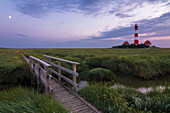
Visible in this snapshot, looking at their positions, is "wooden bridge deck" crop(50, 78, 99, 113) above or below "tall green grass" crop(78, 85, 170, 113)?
below

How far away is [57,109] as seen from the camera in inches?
141

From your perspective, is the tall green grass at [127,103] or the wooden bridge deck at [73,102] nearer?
the tall green grass at [127,103]

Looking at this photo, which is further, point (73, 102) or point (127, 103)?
point (73, 102)

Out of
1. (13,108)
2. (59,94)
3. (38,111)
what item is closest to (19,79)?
(59,94)

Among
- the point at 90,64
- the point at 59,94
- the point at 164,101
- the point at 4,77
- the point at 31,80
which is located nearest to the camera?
the point at 164,101

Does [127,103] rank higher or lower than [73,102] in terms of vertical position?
higher

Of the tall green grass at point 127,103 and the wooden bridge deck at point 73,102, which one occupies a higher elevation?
the tall green grass at point 127,103

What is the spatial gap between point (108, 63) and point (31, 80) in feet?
31.9

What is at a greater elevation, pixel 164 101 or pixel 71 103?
pixel 164 101

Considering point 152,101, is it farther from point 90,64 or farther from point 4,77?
point 90,64

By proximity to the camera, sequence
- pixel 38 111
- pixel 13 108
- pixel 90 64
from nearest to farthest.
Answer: pixel 38 111
pixel 13 108
pixel 90 64

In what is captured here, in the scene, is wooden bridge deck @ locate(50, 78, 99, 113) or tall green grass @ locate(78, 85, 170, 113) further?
wooden bridge deck @ locate(50, 78, 99, 113)

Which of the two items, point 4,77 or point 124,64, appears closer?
point 4,77

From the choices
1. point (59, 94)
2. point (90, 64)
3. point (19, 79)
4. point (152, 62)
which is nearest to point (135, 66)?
point (152, 62)
